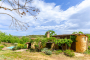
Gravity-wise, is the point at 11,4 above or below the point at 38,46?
above

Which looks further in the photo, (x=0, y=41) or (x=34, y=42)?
(x=0, y=41)

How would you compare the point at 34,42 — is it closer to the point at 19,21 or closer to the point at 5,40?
the point at 19,21

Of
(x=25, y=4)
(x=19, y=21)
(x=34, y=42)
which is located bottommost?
(x=34, y=42)

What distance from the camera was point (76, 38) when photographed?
1517 cm

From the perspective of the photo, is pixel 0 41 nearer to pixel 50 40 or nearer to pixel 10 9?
pixel 50 40

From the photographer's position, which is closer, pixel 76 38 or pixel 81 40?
pixel 81 40

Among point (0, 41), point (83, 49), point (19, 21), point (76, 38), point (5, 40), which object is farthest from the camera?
point (5, 40)

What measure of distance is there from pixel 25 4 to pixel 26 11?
215 millimetres

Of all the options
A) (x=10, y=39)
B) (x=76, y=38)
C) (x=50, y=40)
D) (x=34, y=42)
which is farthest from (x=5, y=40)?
(x=76, y=38)

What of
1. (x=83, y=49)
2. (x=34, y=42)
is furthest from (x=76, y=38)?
(x=34, y=42)

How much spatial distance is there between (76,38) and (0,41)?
30.5m

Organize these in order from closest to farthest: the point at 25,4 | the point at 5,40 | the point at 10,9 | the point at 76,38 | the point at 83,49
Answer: the point at 25,4
the point at 10,9
the point at 83,49
the point at 76,38
the point at 5,40

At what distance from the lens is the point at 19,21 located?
2166 mm

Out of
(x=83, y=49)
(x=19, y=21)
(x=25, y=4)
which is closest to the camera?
(x=25, y=4)
